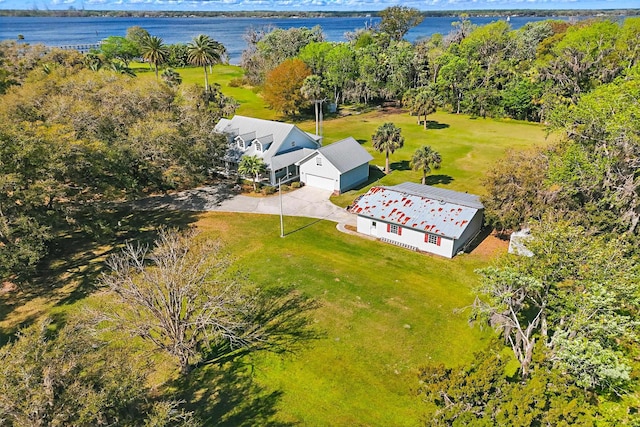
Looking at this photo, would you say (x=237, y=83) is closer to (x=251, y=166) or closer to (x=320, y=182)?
(x=251, y=166)

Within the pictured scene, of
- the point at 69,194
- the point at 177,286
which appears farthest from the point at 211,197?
the point at 177,286

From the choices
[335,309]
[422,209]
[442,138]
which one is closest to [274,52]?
[442,138]

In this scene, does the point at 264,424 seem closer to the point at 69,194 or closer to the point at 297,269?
the point at 297,269

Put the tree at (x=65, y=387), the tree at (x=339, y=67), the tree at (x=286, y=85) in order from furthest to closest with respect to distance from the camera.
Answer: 1. the tree at (x=339, y=67)
2. the tree at (x=286, y=85)
3. the tree at (x=65, y=387)

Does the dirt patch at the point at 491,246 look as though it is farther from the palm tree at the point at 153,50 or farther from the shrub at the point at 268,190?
the palm tree at the point at 153,50

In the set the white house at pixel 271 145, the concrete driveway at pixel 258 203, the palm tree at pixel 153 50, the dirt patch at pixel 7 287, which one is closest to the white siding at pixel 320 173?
the concrete driveway at pixel 258 203

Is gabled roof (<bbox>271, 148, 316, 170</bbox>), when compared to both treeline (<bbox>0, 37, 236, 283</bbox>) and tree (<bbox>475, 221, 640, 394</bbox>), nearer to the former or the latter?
treeline (<bbox>0, 37, 236, 283</bbox>)
